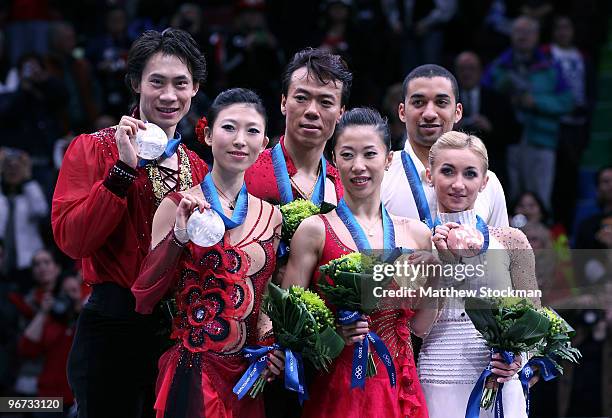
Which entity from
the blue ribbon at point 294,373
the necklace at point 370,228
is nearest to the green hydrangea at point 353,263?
the necklace at point 370,228

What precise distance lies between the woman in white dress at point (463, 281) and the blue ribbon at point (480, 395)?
0.21 feet

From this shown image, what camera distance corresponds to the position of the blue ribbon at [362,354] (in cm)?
471

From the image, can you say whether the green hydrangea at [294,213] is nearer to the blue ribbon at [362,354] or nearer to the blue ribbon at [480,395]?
the blue ribbon at [362,354]

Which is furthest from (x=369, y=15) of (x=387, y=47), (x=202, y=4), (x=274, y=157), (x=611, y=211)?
(x=274, y=157)

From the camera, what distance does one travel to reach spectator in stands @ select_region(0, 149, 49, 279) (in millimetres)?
9359

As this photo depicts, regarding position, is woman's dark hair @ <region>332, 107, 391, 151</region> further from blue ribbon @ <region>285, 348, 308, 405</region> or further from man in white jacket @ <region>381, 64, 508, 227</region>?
blue ribbon @ <region>285, 348, 308, 405</region>

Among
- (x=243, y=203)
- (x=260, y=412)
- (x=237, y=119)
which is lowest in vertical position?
(x=260, y=412)

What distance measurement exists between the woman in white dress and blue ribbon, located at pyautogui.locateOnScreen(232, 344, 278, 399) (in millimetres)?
757

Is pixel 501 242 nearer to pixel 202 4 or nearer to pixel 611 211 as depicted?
pixel 611 211

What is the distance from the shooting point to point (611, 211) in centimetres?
930

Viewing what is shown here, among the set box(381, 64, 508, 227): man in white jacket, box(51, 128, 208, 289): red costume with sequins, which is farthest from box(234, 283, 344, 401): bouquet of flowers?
box(381, 64, 508, 227): man in white jacket

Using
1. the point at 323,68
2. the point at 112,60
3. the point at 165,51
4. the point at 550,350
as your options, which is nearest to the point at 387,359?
the point at 550,350

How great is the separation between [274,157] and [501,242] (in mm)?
1127

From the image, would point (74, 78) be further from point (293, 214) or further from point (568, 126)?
point (293, 214)
